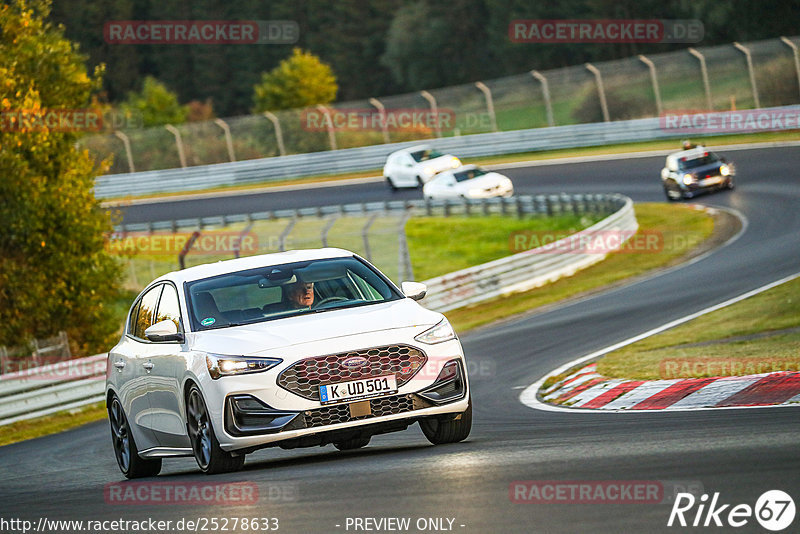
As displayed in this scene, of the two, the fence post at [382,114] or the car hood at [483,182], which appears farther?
the fence post at [382,114]

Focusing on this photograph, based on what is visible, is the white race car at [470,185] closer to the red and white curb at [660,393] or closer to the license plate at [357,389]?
the red and white curb at [660,393]

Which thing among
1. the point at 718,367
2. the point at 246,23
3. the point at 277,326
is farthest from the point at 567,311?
the point at 246,23

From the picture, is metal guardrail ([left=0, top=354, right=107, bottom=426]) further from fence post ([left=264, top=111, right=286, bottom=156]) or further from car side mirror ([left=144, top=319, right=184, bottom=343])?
fence post ([left=264, top=111, right=286, bottom=156])

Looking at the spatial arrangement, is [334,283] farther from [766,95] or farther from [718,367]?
[766,95]

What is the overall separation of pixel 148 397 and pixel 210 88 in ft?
324

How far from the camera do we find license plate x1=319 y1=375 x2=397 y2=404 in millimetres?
8734

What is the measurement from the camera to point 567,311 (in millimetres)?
22594

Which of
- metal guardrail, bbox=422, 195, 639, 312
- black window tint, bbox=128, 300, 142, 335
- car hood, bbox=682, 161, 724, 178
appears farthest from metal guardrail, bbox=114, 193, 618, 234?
black window tint, bbox=128, 300, 142, 335

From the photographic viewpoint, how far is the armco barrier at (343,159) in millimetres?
47688

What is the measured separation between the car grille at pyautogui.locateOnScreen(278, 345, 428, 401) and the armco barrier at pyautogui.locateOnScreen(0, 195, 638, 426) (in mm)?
11611

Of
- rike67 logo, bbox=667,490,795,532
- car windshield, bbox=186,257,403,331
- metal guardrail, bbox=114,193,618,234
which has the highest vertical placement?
car windshield, bbox=186,257,403,331

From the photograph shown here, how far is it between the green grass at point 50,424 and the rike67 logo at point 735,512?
1381 cm

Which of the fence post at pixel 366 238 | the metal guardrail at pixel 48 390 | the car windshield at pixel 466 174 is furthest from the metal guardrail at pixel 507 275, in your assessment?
the car windshield at pixel 466 174

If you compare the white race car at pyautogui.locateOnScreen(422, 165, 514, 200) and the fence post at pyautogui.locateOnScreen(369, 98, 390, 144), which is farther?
the fence post at pyautogui.locateOnScreen(369, 98, 390, 144)
